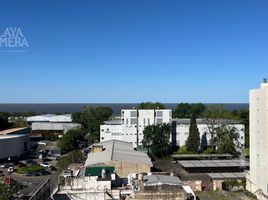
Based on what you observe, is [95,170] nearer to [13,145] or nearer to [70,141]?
[13,145]

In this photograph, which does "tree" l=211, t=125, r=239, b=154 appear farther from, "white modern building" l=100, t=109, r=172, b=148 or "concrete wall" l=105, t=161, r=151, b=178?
"concrete wall" l=105, t=161, r=151, b=178

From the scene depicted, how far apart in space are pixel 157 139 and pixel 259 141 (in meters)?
19.3

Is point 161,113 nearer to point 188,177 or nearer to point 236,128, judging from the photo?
point 236,128

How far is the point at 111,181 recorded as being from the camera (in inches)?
886

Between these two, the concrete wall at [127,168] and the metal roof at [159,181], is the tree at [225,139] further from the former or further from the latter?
the metal roof at [159,181]

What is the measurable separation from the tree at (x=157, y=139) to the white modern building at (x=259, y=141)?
1659cm

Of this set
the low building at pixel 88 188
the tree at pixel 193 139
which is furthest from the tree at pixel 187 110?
the low building at pixel 88 188

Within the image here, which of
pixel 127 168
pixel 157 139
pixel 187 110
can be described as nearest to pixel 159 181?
pixel 127 168

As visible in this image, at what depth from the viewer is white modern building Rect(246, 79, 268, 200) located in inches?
1019

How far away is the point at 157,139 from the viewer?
45375mm

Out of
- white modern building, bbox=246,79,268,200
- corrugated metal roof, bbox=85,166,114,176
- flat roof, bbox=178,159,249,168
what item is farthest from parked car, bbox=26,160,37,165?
white modern building, bbox=246,79,268,200

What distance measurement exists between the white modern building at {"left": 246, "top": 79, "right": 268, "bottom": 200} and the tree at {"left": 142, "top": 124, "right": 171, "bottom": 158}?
1659cm

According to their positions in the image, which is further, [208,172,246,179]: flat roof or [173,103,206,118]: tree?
[173,103,206,118]: tree

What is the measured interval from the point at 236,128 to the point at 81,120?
33306mm
